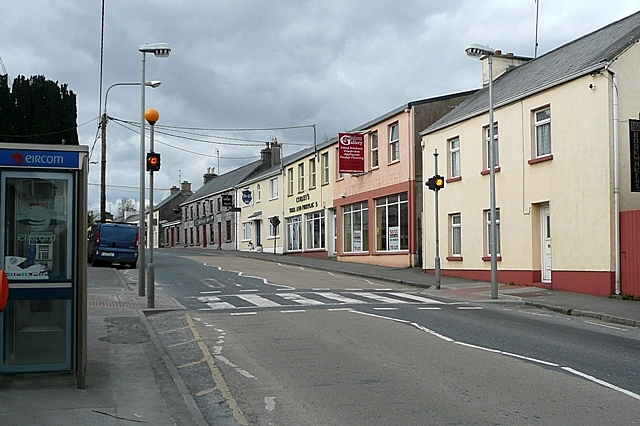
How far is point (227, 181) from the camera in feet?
224

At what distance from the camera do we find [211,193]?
68.1 meters

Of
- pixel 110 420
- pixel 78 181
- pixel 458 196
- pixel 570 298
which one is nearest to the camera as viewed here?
pixel 110 420

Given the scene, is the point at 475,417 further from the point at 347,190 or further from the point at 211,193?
the point at 211,193

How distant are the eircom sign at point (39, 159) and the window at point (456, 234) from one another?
68.6ft

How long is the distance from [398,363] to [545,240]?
13.9 m

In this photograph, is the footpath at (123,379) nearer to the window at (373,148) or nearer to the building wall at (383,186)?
the building wall at (383,186)

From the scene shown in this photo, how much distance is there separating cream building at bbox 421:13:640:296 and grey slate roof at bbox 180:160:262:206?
114 ft

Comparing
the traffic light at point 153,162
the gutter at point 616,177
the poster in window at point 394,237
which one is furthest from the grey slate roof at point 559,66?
the traffic light at point 153,162

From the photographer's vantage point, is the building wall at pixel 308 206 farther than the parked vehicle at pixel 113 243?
Yes

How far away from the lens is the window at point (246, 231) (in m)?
57.4

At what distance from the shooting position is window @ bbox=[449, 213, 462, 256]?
90.4ft

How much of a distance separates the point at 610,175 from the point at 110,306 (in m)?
13.1

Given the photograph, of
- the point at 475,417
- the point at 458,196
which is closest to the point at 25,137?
the point at 458,196

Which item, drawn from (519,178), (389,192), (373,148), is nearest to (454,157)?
(519,178)
